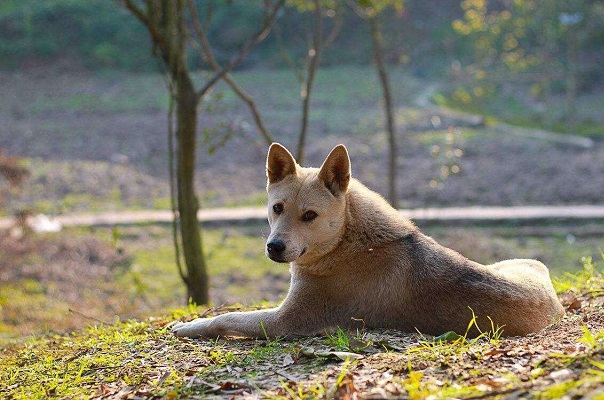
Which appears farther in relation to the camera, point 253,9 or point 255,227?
point 253,9

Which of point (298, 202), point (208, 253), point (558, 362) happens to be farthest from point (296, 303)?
point (208, 253)

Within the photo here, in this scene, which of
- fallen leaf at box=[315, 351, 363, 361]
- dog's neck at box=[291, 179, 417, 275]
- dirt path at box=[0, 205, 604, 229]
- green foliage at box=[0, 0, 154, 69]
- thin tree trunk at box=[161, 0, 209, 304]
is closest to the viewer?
fallen leaf at box=[315, 351, 363, 361]

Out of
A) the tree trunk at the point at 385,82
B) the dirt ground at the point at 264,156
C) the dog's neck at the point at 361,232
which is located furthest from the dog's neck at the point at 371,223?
the tree trunk at the point at 385,82

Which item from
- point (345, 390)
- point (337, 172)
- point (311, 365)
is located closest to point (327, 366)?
point (311, 365)

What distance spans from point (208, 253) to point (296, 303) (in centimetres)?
860

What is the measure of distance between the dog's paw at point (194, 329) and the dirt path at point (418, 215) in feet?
32.6

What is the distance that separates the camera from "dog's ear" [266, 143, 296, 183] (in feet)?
19.2

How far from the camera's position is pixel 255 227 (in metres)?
15.5

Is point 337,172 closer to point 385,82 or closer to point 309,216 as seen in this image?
point 309,216

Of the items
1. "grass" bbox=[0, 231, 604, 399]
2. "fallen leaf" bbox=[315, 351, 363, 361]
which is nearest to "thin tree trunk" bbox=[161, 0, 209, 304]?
"grass" bbox=[0, 231, 604, 399]

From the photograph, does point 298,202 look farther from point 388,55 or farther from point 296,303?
point 388,55

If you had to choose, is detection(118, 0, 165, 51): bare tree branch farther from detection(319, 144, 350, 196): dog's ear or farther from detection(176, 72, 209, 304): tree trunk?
detection(319, 144, 350, 196): dog's ear

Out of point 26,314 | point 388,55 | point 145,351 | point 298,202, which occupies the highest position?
point 388,55

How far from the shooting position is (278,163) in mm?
5957
